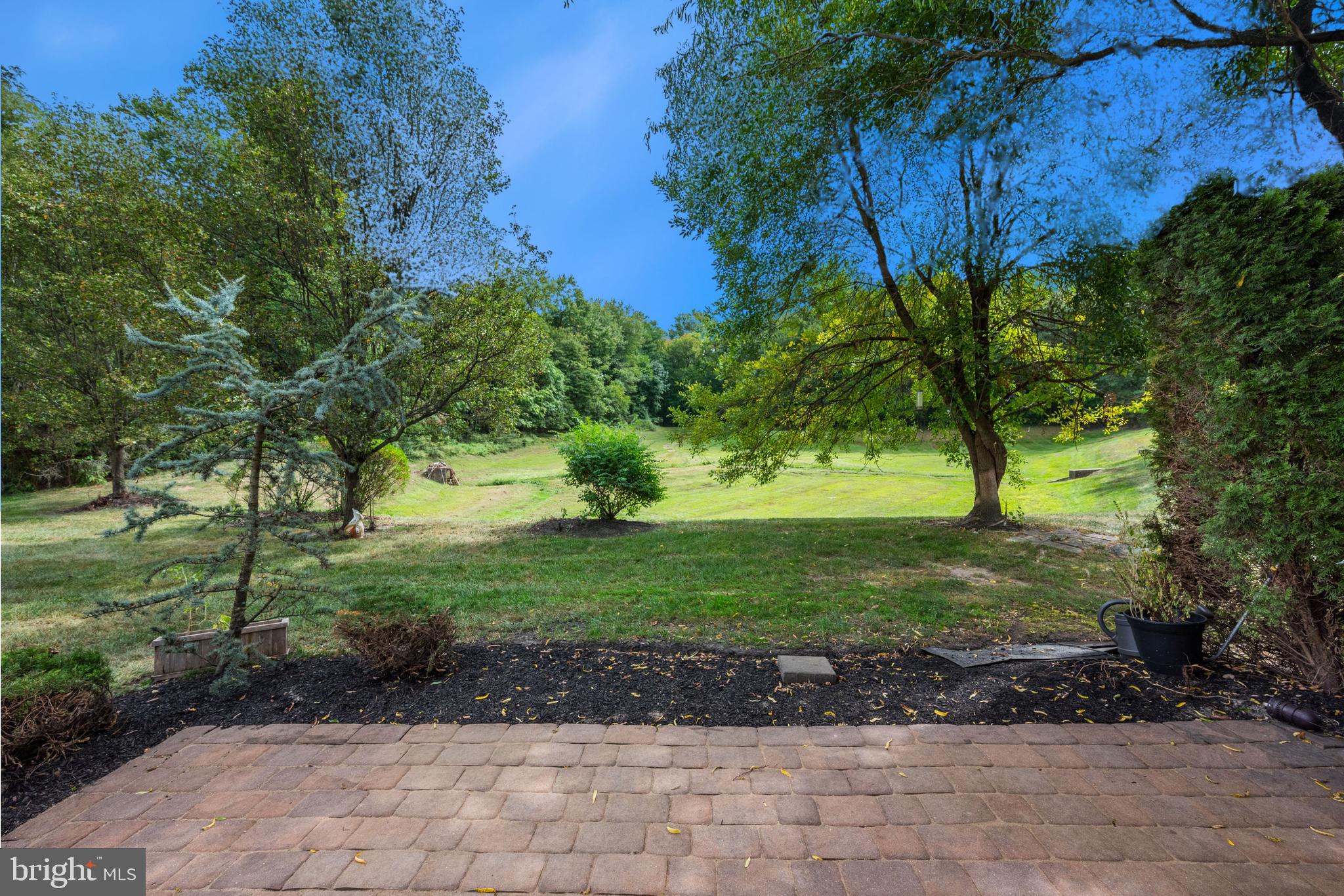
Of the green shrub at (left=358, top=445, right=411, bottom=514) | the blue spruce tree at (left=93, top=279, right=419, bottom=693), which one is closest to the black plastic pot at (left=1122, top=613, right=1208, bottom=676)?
the blue spruce tree at (left=93, top=279, right=419, bottom=693)

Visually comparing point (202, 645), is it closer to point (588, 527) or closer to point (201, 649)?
point (201, 649)

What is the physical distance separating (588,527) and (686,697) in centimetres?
607

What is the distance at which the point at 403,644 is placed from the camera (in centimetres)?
288

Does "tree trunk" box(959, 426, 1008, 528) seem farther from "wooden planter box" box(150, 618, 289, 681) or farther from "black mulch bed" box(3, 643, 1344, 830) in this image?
"wooden planter box" box(150, 618, 289, 681)

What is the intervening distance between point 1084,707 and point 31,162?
14442 millimetres

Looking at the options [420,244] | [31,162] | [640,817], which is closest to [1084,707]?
[640,817]

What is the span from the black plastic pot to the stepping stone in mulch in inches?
68.1

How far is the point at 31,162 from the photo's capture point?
328 inches

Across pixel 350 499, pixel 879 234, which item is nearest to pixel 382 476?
pixel 350 499

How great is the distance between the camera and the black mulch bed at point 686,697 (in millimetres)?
2473

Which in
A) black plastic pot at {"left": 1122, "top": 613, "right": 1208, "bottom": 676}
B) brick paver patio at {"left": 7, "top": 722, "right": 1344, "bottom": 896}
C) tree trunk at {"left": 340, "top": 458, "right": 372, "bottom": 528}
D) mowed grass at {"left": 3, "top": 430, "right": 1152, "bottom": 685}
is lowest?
mowed grass at {"left": 3, "top": 430, "right": 1152, "bottom": 685}

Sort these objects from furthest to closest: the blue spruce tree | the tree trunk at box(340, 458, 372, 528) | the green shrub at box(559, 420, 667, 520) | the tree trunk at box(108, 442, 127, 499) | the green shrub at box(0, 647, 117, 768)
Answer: the tree trunk at box(108, 442, 127, 499)
the green shrub at box(559, 420, 667, 520)
the tree trunk at box(340, 458, 372, 528)
the blue spruce tree
the green shrub at box(0, 647, 117, 768)

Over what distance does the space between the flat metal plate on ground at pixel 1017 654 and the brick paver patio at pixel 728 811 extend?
74 cm

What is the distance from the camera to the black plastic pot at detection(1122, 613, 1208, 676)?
2.84 m
